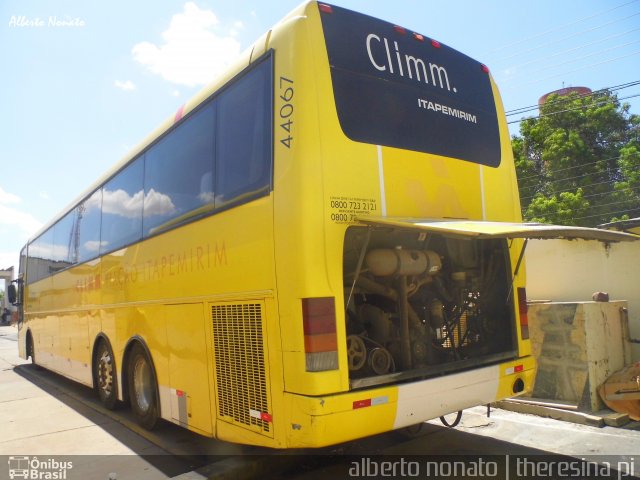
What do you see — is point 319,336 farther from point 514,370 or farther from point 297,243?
point 514,370

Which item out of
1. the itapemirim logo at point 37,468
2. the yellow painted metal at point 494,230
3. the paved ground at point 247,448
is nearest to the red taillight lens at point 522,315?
the paved ground at point 247,448

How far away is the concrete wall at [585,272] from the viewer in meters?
7.32

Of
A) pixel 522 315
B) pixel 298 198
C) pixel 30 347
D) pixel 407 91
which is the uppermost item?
pixel 407 91

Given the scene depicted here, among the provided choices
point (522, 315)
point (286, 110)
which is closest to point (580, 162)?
point (522, 315)

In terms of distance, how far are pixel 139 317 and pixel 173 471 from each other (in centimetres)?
193

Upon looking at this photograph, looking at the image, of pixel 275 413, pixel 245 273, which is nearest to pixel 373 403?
pixel 275 413

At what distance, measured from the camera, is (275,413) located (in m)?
3.64

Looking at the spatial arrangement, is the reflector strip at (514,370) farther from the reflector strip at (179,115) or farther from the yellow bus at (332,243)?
the reflector strip at (179,115)

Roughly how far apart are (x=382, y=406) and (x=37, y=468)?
3.83 metres

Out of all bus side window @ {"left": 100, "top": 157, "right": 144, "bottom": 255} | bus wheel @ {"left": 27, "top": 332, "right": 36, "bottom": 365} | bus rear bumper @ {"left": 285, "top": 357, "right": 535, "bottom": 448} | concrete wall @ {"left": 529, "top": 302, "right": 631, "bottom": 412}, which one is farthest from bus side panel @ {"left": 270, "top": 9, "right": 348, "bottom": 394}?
bus wheel @ {"left": 27, "top": 332, "right": 36, "bottom": 365}

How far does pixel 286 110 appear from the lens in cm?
372

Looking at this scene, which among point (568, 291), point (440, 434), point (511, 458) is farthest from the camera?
point (568, 291)

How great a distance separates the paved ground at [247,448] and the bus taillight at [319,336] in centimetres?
170

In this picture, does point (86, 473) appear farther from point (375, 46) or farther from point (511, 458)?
point (375, 46)
